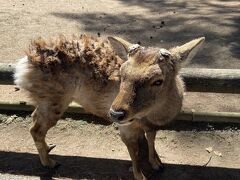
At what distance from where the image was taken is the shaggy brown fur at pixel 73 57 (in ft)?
16.7

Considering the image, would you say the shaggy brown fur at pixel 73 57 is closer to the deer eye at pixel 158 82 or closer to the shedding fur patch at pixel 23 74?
the shedding fur patch at pixel 23 74

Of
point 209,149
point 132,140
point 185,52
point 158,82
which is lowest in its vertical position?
point 209,149

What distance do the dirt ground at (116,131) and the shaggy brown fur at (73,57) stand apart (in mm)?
1403

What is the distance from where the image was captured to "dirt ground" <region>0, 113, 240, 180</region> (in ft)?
18.2

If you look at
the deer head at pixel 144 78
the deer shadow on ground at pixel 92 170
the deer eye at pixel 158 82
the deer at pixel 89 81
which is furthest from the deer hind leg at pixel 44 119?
the deer eye at pixel 158 82

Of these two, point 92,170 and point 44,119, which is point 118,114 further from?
point 92,170

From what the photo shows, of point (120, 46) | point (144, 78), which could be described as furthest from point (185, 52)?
point (120, 46)

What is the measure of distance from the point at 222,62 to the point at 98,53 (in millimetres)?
3602

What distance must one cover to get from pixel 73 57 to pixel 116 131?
1.70 meters

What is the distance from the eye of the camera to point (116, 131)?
631 cm

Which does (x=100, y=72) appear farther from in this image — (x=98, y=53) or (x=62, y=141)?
(x=62, y=141)

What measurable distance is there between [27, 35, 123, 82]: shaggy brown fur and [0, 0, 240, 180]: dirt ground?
4.60ft

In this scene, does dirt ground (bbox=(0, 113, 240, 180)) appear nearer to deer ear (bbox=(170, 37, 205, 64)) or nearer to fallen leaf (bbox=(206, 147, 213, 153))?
fallen leaf (bbox=(206, 147, 213, 153))

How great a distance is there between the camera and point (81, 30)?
402 inches
